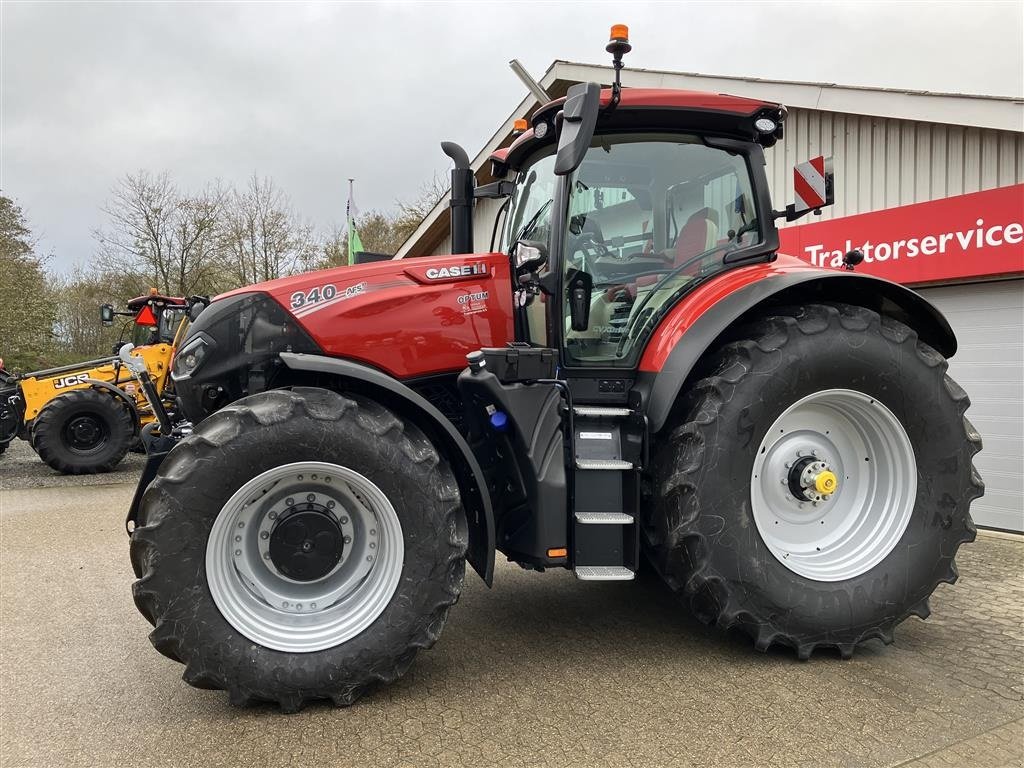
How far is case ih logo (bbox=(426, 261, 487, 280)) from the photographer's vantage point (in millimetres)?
3064

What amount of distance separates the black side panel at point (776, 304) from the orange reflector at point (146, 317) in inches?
349

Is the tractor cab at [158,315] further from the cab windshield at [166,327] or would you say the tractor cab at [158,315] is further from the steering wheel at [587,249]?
the steering wheel at [587,249]

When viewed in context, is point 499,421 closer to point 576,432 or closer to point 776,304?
point 576,432

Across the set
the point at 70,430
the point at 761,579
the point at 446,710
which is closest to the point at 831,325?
the point at 761,579

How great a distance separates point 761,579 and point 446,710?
137 cm

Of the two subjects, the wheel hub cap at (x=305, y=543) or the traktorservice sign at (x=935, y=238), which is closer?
the wheel hub cap at (x=305, y=543)

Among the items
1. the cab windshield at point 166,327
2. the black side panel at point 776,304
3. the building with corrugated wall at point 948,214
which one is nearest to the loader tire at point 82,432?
the cab windshield at point 166,327

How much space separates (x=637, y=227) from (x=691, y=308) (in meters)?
0.49

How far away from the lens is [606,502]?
2.89m

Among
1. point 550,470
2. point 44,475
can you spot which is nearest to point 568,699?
point 550,470

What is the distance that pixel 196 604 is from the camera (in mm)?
2494

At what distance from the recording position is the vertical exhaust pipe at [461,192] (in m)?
3.92

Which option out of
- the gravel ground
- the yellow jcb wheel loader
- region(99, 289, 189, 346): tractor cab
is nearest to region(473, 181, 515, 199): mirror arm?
the yellow jcb wheel loader

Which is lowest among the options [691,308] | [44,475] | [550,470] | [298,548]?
[44,475]
